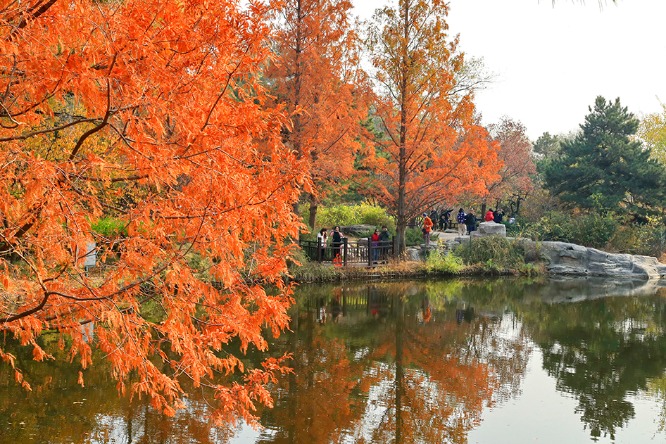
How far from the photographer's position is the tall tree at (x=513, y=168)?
1590 inches

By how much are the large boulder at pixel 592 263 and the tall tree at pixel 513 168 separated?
11122mm

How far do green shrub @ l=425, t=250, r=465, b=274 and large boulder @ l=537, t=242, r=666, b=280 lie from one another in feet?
15.2

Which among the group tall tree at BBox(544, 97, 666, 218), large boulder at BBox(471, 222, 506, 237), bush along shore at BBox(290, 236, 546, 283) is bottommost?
bush along shore at BBox(290, 236, 546, 283)

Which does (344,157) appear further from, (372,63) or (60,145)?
(60,145)

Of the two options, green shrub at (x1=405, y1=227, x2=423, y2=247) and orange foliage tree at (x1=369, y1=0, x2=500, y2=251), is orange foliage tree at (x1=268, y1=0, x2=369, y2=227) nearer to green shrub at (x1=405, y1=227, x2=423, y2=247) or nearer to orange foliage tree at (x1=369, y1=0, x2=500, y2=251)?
orange foliage tree at (x1=369, y1=0, x2=500, y2=251)

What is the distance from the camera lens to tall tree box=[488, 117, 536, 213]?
4038 centimetres

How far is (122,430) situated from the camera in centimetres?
855

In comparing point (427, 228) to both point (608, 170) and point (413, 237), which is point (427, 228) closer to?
point (413, 237)

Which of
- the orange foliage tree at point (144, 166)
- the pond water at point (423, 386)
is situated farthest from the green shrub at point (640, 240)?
the orange foliage tree at point (144, 166)

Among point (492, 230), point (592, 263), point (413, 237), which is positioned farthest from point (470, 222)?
point (592, 263)

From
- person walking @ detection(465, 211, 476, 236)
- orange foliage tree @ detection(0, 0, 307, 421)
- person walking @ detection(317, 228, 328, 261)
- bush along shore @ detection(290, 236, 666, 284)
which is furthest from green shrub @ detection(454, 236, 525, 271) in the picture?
orange foliage tree @ detection(0, 0, 307, 421)

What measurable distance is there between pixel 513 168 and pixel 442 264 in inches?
786

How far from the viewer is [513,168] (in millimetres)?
42812

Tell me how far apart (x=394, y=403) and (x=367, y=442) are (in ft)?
5.63
